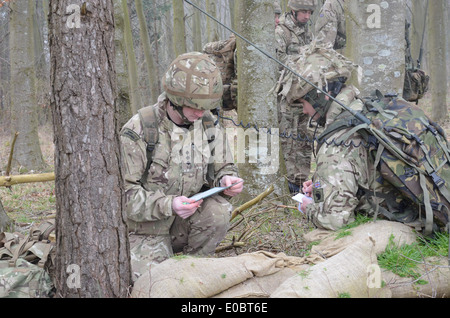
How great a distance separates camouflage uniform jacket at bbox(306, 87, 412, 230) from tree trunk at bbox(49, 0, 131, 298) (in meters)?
1.53

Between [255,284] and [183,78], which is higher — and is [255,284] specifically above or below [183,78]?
below

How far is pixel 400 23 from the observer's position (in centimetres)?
498

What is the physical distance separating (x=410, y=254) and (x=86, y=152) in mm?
2215

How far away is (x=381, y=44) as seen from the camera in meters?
5.03

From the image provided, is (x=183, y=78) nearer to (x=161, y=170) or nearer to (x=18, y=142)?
(x=161, y=170)

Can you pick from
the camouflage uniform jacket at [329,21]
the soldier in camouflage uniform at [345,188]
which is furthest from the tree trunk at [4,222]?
the camouflage uniform jacket at [329,21]

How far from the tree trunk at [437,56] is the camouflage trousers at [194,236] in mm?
9820

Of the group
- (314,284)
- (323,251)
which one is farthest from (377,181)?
(314,284)

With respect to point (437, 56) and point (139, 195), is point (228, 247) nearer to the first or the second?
point (139, 195)

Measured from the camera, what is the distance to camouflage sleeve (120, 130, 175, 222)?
11.2 ft

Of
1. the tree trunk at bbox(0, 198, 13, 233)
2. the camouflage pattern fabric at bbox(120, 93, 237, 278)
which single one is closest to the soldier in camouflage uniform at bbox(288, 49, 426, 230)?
the camouflage pattern fabric at bbox(120, 93, 237, 278)

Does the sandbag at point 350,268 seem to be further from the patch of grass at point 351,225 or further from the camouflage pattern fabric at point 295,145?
the camouflage pattern fabric at point 295,145

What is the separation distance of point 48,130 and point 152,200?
1639cm

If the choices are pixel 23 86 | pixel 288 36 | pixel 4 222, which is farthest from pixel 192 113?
pixel 23 86
